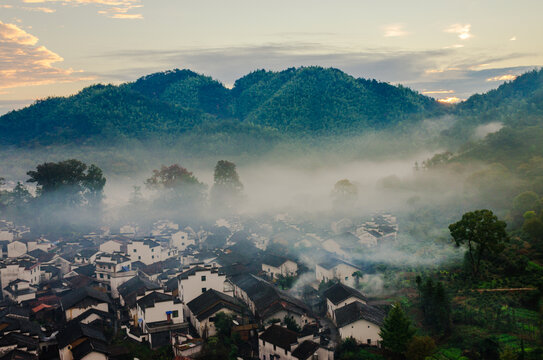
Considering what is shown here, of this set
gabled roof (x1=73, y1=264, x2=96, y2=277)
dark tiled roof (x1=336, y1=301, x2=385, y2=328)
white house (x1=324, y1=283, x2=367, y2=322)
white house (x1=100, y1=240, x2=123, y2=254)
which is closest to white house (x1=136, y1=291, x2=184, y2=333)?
dark tiled roof (x1=336, y1=301, x2=385, y2=328)

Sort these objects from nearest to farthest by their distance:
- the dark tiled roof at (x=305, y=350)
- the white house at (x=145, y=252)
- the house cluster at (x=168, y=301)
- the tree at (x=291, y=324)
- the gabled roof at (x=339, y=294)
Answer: the dark tiled roof at (x=305, y=350)
the house cluster at (x=168, y=301)
the tree at (x=291, y=324)
the gabled roof at (x=339, y=294)
the white house at (x=145, y=252)

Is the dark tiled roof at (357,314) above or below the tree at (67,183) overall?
above

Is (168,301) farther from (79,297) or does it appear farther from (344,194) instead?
(344,194)

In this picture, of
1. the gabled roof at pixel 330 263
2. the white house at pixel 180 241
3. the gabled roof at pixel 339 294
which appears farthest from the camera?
the white house at pixel 180 241

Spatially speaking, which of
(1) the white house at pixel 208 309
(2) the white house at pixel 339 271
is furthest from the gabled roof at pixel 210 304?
(2) the white house at pixel 339 271

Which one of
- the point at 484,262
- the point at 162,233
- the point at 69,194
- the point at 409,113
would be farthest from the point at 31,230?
the point at 409,113

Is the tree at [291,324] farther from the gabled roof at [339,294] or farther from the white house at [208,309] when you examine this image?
the gabled roof at [339,294]

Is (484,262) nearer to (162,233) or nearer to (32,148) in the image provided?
(162,233)
